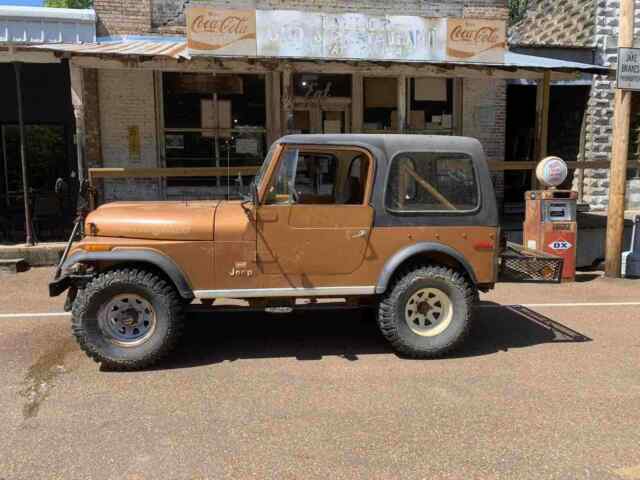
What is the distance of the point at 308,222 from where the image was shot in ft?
16.4

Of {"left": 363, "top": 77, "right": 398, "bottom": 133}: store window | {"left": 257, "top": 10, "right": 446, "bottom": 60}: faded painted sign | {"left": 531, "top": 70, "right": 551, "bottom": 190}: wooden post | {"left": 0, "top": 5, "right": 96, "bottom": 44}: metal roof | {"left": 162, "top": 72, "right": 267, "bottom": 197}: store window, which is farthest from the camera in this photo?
{"left": 363, "top": 77, "right": 398, "bottom": 133}: store window

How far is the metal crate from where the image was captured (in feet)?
17.7

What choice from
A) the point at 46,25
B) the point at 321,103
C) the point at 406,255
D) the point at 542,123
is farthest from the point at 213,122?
the point at 406,255

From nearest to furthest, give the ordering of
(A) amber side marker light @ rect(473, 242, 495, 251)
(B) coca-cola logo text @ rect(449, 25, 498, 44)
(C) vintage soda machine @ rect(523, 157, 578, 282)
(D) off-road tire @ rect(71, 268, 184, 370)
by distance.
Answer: (D) off-road tire @ rect(71, 268, 184, 370), (A) amber side marker light @ rect(473, 242, 495, 251), (C) vintage soda machine @ rect(523, 157, 578, 282), (B) coca-cola logo text @ rect(449, 25, 498, 44)

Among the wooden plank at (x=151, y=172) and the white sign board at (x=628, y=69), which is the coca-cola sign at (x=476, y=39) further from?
the wooden plank at (x=151, y=172)

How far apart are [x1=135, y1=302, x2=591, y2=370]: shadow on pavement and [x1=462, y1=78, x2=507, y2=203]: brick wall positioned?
731cm

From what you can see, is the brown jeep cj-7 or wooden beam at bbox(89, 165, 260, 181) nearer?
the brown jeep cj-7

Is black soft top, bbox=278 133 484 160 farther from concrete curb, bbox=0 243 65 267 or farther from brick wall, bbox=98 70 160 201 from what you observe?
brick wall, bbox=98 70 160 201

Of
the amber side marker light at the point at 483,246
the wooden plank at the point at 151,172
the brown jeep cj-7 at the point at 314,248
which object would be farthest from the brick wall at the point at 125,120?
the amber side marker light at the point at 483,246

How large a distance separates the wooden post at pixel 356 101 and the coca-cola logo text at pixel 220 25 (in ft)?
13.6

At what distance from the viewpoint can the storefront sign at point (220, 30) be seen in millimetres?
9086

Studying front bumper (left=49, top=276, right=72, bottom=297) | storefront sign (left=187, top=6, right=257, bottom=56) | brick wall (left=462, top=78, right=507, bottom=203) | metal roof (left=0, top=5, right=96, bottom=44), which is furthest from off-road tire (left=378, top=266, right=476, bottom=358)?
metal roof (left=0, top=5, right=96, bottom=44)

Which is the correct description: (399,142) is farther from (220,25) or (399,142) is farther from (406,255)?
(220,25)

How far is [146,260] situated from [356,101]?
9.10 metres
